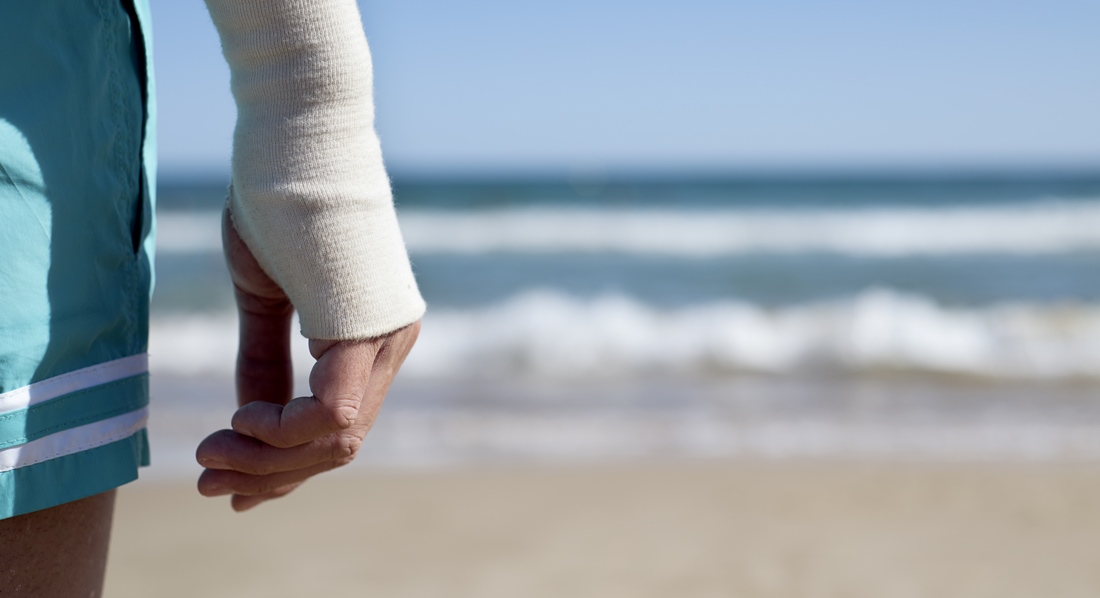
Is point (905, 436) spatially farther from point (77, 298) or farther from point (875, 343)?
point (77, 298)

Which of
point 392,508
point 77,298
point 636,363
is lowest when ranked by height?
point 392,508

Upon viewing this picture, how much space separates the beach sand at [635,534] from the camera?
2.43 meters

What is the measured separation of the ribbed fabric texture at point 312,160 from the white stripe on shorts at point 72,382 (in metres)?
0.16

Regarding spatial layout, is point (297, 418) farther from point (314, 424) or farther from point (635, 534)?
point (635, 534)

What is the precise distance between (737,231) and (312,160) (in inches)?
521

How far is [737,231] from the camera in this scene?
1351 centimetres

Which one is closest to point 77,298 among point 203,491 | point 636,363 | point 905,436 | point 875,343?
point 203,491

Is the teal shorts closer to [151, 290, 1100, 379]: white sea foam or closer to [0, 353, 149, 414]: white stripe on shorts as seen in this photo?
[0, 353, 149, 414]: white stripe on shorts

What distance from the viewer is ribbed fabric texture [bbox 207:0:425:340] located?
0.66m

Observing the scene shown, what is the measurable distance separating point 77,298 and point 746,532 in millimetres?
2428

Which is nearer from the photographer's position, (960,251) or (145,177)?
→ (145,177)

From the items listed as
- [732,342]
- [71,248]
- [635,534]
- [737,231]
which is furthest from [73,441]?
[737,231]

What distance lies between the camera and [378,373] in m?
0.70

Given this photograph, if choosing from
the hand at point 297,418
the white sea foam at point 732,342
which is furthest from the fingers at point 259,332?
the white sea foam at point 732,342
